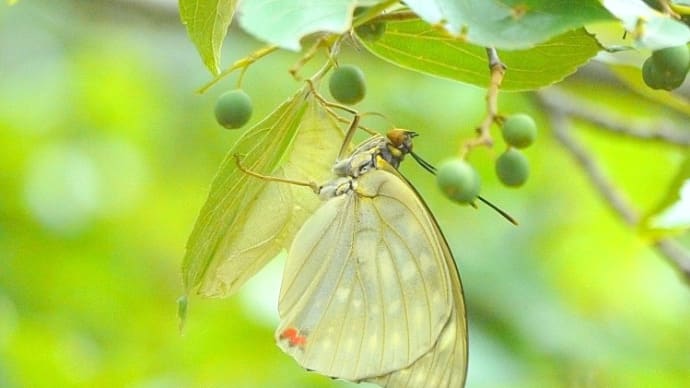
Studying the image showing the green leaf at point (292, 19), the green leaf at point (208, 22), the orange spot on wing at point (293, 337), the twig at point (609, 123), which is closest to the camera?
the green leaf at point (292, 19)

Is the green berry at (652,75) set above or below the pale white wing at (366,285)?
above

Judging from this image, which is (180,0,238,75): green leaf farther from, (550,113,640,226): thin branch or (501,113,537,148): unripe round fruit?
(550,113,640,226): thin branch

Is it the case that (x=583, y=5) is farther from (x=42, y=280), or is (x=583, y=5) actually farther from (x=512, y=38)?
(x=42, y=280)

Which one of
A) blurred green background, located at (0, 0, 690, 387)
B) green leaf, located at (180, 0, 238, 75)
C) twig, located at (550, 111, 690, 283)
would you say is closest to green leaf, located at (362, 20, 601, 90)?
green leaf, located at (180, 0, 238, 75)

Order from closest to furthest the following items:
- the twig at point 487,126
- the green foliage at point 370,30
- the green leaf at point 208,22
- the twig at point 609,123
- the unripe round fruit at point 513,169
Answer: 1. the twig at point 487,126
2. the green foliage at point 370,30
3. the green leaf at point 208,22
4. the unripe round fruit at point 513,169
5. the twig at point 609,123

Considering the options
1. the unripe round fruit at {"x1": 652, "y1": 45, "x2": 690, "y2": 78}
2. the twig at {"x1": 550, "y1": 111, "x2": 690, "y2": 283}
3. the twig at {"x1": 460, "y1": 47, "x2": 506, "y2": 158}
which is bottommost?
the twig at {"x1": 460, "y1": 47, "x2": 506, "y2": 158}

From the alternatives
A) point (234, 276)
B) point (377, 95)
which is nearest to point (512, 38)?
point (234, 276)

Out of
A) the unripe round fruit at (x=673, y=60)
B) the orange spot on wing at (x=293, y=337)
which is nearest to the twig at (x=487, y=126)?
the unripe round fruit at (x=673, y=60)

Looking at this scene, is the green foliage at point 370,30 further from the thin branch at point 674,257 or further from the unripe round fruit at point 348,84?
the thin branch at point 674,257
